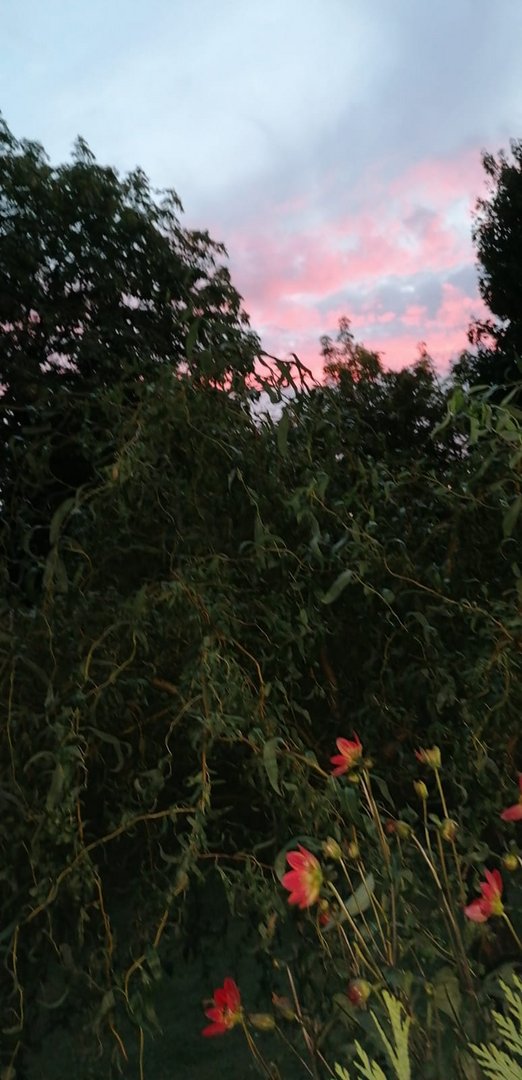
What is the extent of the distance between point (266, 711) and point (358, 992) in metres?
0.43

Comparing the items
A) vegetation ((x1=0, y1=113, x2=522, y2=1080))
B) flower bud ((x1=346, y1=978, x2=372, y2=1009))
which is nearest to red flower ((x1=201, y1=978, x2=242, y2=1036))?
vegetation ((x1=0, y1=113, x2=522, y2=1080))

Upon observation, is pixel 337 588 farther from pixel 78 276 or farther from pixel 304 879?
pixel 78 276

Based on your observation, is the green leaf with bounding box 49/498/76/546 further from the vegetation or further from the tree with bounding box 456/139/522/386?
the tree with bounding box 456/139/522/386

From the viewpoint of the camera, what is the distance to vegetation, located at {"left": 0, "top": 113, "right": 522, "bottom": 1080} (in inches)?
54.2

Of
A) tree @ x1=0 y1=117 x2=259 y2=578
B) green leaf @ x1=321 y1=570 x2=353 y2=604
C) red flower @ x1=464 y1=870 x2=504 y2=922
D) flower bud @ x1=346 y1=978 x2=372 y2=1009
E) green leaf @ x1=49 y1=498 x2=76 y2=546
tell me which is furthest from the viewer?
tree @ x1=0 y1=117 x2=259 y2=578

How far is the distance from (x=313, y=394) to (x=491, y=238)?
47.5ft

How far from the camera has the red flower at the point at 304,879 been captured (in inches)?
48.6

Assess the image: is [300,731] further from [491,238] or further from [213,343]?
[491,238]

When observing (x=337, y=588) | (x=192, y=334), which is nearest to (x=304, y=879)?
(x=337, y=588)

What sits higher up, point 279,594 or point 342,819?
point 279,594

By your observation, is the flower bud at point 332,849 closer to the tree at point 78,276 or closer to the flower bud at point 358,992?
the flower bud at point 358,992

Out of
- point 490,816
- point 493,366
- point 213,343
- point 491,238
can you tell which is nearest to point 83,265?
point 493,366

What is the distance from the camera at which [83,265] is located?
462 inches

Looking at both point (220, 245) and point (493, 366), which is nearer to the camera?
point (220, 245)
